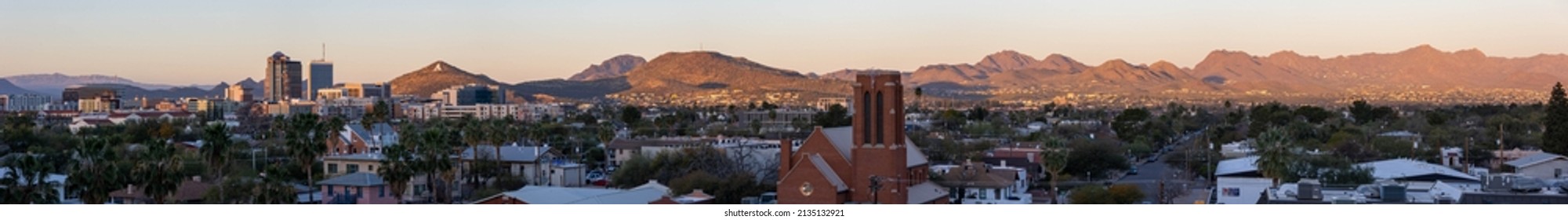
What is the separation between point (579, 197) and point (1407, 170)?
20782 mm

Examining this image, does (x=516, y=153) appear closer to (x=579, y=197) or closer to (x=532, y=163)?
(x=532, y=163)

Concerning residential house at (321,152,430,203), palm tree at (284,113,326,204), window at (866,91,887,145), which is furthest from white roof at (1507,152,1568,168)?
palm tree at (284,113,326,204)

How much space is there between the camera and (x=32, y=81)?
166375 millimetres

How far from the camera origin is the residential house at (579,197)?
34.0 metres

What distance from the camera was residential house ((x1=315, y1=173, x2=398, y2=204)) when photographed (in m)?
44.2

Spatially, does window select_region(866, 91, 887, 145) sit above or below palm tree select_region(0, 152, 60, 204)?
above

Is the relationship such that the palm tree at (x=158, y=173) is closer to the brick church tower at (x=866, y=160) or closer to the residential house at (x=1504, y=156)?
the brick church tower at (x=866, y=160)

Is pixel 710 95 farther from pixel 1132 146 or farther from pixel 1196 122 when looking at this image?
pixel 1132 146

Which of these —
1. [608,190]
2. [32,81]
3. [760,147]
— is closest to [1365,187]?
[608,190]

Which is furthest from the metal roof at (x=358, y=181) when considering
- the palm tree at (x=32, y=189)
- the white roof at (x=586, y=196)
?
the palm tree at (x=32, y=189)

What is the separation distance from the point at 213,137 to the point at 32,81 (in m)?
133

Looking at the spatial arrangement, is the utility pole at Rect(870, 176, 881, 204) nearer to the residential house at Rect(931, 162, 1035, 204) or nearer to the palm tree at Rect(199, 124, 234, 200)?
the residential house at Rect(931, 162, 1035, 204)

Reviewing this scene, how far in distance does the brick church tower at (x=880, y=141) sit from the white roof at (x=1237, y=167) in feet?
32.4

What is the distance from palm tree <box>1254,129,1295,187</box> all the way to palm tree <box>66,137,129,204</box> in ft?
83.1
